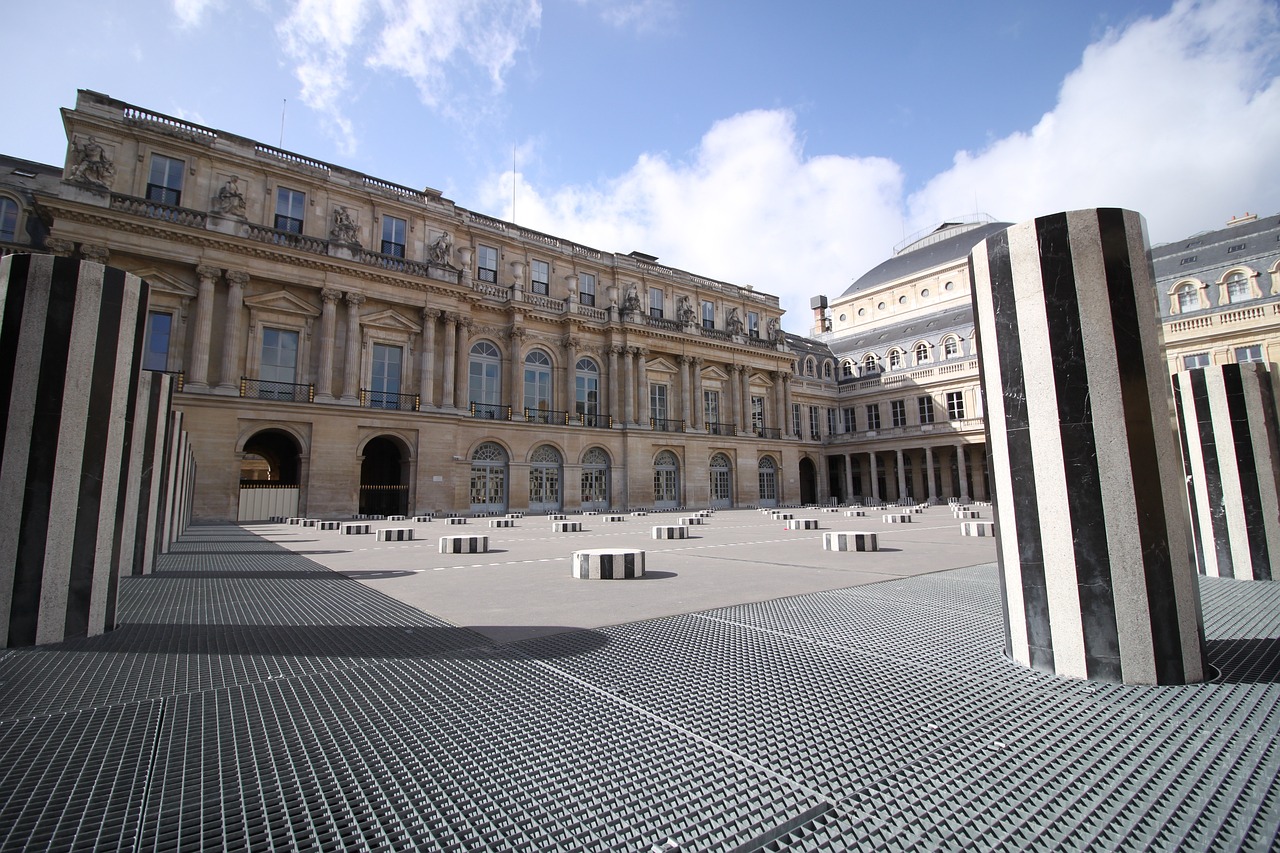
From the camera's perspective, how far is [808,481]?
1890 inches

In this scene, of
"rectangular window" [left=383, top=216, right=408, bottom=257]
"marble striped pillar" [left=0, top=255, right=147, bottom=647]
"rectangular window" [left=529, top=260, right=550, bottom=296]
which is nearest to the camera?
"marble striped pillar" [left=0, top=255, right=147, bottom=647]

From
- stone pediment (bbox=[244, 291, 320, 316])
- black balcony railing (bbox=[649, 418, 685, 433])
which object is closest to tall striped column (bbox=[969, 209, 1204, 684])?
stone pediment (bbox=[244, 291, 320, 316])

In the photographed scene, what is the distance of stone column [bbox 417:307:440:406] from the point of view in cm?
2623

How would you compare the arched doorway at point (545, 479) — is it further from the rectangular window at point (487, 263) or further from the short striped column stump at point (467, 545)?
the short striped column stump at point (467, 545)

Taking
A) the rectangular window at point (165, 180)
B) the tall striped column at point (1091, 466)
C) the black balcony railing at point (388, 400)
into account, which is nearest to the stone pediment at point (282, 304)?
the black balcony railing at point (388, 400)

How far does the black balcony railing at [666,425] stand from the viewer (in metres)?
35.2

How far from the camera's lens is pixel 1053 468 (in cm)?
311

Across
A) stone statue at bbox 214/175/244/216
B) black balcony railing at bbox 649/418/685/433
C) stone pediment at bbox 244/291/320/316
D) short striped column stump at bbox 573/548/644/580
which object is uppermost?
stone statue at bbox 214/175/244/216

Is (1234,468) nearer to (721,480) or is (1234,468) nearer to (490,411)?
(490,411)

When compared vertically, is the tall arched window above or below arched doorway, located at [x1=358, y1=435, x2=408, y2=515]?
above

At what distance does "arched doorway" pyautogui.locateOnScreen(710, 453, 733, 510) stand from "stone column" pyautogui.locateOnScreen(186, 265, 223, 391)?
2764 centimetres

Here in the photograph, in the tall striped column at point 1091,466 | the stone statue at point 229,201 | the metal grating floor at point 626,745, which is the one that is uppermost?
the stone statue at point 229,201

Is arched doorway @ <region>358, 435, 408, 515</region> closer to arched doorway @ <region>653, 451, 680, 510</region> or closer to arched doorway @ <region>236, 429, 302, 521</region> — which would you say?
arched doorway @ <region>236, 429, 302, 521</region>

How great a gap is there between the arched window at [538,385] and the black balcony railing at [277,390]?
10353mm
